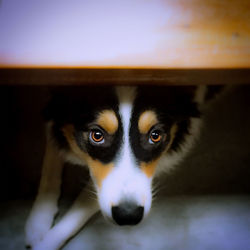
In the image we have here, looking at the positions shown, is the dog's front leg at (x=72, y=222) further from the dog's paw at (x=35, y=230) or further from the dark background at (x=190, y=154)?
the dark background at (x=190, y=154)

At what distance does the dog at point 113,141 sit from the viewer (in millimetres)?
1067

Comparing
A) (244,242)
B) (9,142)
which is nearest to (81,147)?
(9,142)

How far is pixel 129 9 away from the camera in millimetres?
917

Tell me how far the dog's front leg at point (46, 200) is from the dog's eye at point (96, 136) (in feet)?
1.36

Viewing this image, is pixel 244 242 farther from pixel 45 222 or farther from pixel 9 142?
pixel 9 142

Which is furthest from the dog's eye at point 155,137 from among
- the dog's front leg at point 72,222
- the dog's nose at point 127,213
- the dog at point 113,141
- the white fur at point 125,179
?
the dog's front leg at point 72,222

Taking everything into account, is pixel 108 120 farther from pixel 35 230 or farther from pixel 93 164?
pixel 35 230

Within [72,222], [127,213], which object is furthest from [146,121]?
[72,222]

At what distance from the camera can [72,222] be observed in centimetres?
128

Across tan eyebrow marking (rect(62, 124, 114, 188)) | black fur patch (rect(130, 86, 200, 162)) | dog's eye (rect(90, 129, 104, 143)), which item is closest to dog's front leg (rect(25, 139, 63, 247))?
tan eyebrow marking (rect(62, 124, 114, 188))

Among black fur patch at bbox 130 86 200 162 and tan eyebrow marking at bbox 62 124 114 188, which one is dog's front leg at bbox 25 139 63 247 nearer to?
tan eyebrow marking at bbox 62 124 114 188

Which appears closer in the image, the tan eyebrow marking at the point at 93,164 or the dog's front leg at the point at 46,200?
the tan eyebrow marking at the point at 93,164

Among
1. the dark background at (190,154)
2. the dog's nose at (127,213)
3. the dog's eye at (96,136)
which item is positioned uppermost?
the dog's eye at (96,136)

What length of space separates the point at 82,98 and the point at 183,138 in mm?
599
